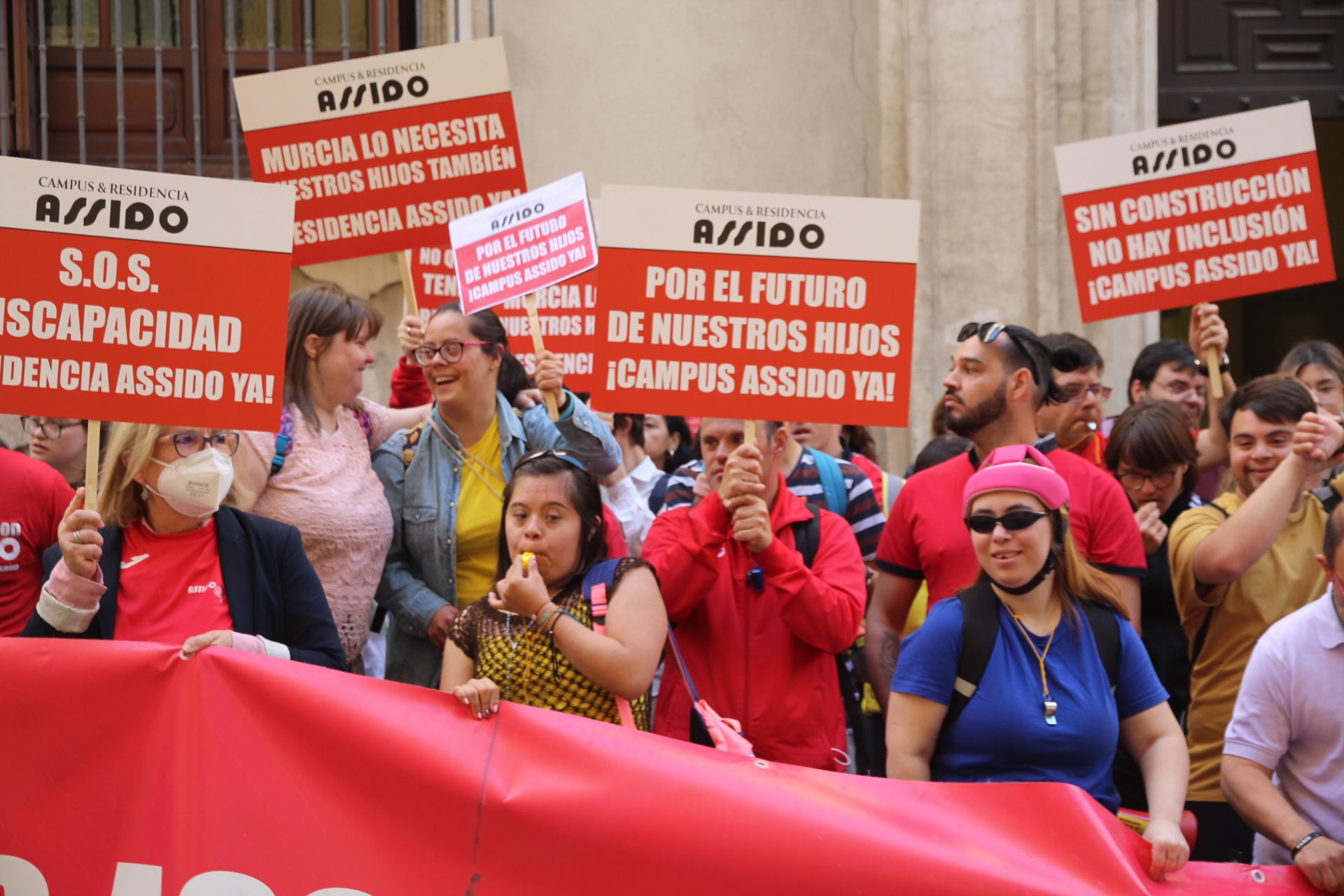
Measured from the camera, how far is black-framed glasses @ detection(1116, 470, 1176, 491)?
5246mm

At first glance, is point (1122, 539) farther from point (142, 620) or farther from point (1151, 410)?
point (142, 620)

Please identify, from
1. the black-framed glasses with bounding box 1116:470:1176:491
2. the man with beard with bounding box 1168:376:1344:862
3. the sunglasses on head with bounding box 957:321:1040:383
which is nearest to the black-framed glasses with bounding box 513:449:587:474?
the sunglasses on head with bounding box 957:321:1040:383

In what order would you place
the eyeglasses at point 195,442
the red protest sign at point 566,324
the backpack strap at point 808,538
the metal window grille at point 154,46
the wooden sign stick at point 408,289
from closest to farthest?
the eyeglasses at point 195,442 → the backpack strap at point 808,538 → the wooden sign stick at point 408,289 → the red protest sign at point 566,324 → the metal window grille at point 154,46

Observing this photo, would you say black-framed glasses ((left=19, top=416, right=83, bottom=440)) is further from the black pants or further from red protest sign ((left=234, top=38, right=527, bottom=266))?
the black pants

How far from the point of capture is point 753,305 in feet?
14.3

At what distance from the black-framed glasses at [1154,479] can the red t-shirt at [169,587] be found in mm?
2748

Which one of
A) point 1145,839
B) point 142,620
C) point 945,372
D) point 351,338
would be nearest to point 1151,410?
point 1145,839

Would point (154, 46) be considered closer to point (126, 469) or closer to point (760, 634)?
point (126, 469)

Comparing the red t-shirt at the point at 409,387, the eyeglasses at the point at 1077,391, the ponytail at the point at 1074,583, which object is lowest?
the ponytail at the point at 1074,583

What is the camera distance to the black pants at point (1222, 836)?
4.68 metres

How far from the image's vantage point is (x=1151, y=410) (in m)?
5.27

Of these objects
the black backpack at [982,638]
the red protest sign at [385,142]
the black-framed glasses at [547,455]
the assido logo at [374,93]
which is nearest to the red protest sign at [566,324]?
the red protest sign at [385,142]

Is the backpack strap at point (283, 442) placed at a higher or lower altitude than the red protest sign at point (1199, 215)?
lower

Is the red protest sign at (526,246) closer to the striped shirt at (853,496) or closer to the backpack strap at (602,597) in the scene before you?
the striped shirt at (853,496)
